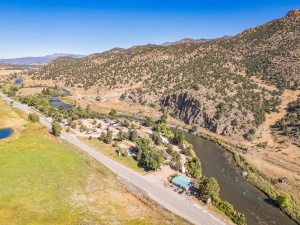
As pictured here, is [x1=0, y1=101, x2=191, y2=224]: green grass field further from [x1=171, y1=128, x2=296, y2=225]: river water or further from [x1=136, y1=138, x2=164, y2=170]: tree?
[x1=171, y1=128, x2=296, y2=225]: river water

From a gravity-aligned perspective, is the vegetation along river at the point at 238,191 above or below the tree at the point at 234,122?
below

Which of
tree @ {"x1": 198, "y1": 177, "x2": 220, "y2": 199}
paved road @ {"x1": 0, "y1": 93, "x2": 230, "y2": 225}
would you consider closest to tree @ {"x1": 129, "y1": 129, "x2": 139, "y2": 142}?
paved road @ {"x1": 0, "y1": 93, "x2": 230, "y2": 225}

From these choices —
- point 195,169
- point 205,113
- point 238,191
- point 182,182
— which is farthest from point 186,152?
point 205,113

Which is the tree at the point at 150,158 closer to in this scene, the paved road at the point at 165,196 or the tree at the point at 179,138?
the paved road at the point at 165,196

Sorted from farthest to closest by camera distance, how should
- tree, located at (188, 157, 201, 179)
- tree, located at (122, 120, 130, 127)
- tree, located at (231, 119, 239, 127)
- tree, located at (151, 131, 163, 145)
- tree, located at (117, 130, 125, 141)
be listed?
tree, located at (122, 120, 130, 127), tree, located at (231, 119, 239, 127), tree, located at (117, 130, 125, 141), tree, located at (151, 131, 163, 145), tree, located at (188, 157, 201, 179)

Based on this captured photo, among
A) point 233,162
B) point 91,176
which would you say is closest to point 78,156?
point 91,176

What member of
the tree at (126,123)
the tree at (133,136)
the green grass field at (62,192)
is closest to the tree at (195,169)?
the green grass field at (62,192)

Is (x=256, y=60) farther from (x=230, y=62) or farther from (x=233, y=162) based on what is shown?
(x=233, y=162)
